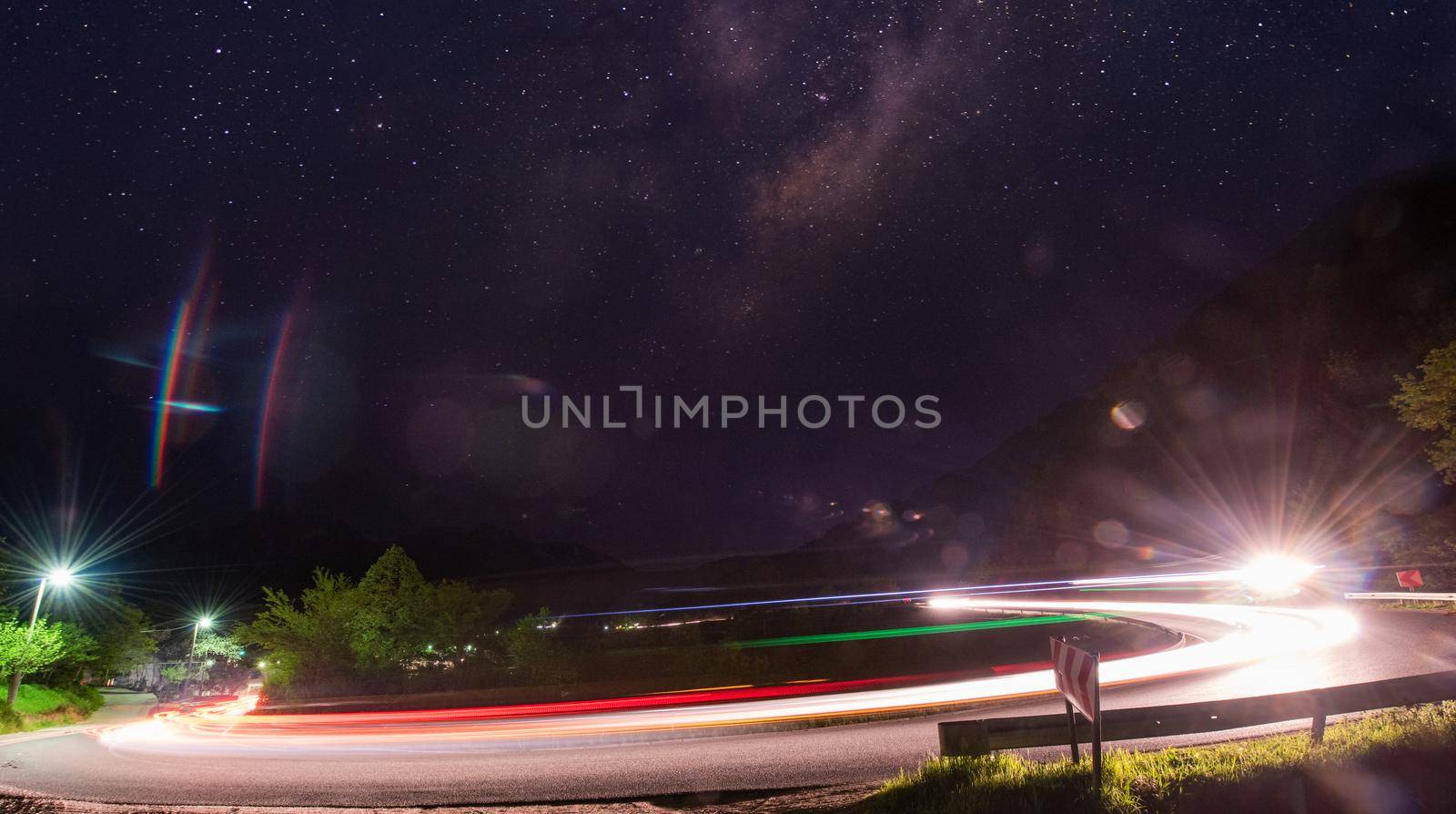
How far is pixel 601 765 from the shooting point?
9.69 metres

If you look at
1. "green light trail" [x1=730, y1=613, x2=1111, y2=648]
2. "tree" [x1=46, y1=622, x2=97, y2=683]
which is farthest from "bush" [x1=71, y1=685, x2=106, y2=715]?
"green light trail" [x1=730, y1=613, x2=1111, y2=648]

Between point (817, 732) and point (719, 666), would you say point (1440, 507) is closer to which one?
point (719, 666)

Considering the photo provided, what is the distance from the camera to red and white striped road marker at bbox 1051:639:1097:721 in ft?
17.2

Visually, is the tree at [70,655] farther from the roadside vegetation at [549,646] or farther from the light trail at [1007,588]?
the light trail at [1007,588]

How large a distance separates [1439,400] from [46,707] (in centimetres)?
5528

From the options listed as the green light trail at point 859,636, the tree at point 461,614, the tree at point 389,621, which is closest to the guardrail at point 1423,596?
the green light trail at point 859,636

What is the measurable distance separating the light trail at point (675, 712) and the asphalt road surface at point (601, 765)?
0.71m

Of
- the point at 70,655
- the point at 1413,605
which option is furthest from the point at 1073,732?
the point at 70,655

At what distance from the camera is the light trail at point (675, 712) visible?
494 inches

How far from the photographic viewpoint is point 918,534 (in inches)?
4134

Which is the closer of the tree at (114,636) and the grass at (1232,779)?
the grass at (1232,779)

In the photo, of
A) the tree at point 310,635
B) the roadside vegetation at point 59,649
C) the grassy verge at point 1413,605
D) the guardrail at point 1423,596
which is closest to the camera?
the guardrail at point 1423,596

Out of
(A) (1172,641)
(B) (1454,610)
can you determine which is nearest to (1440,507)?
(B) (1454,610)

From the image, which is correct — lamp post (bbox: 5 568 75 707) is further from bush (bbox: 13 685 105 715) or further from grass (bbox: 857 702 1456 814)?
grass (bbox: 857 702 1456 814)
